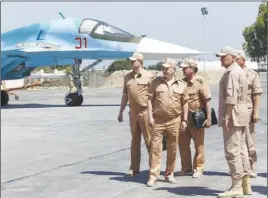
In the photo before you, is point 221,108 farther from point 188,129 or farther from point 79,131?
point 79,131

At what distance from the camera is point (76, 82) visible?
72.8 ft

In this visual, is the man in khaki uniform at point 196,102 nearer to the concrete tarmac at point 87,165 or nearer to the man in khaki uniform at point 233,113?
the concrete tarmac at point 87,165

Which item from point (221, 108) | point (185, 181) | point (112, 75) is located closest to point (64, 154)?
point (185, 181)

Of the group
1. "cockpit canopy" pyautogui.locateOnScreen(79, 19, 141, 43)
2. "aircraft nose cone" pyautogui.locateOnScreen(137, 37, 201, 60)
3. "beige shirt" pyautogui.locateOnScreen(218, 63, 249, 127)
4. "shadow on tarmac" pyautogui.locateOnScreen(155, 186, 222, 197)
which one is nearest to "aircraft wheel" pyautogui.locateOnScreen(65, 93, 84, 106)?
"cockpit canopy" pyautogui.locateOnScreen(79, 19, 141, 43)

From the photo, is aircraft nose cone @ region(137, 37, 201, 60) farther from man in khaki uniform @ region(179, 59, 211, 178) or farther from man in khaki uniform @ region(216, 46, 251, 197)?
man in khaki uniform @ region(216, 46, 251, 197)

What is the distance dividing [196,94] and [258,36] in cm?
6551

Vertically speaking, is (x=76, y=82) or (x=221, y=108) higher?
(x=221, y=108)

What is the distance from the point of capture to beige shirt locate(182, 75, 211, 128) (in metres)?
8.01

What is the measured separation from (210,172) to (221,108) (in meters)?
1.88

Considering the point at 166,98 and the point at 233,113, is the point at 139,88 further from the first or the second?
the point at 233,113

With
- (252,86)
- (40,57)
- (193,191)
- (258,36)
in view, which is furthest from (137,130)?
(258,36)

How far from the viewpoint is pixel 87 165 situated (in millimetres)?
9000

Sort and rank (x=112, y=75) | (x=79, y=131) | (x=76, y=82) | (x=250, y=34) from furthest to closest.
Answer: (x=250, y=34), (x=112, y=75), (x=76, y=82), (x=79, y=131)

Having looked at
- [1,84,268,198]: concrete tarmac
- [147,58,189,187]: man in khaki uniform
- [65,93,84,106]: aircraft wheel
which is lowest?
[65,93,84,106]: aircraft wheel
